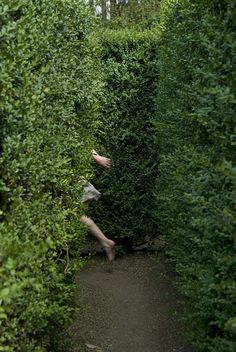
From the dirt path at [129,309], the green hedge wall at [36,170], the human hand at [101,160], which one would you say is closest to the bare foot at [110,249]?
the dirt path at [129,309]

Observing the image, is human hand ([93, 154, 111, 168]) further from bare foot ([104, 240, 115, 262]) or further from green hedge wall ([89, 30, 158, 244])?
bare foot ([104, 240, 115, 262])

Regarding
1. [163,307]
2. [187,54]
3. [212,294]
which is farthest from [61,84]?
[163,307]

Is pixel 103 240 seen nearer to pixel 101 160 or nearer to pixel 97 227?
pixel 97 227

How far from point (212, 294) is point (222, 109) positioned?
3.06 feet

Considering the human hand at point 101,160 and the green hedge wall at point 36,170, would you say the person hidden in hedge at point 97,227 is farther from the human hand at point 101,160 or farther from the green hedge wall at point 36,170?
the green hedge wall at point 36,170

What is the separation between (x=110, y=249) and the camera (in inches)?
326

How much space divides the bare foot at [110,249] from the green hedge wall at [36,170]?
2519mm

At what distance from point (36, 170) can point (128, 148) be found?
4.90 metres

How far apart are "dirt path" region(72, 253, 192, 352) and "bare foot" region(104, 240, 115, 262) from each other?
133 mm

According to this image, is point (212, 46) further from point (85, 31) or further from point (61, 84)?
point (85, 31)

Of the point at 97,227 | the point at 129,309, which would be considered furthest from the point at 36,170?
the point at 97,227

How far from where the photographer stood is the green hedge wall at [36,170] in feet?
10.0

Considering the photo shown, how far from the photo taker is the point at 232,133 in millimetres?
3387

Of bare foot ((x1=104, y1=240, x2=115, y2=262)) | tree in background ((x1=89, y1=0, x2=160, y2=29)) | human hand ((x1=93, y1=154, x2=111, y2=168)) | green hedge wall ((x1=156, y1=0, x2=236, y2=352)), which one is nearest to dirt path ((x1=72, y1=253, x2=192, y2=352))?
bare foot ((x1=104, y1=240, x2=115, y2=262))
